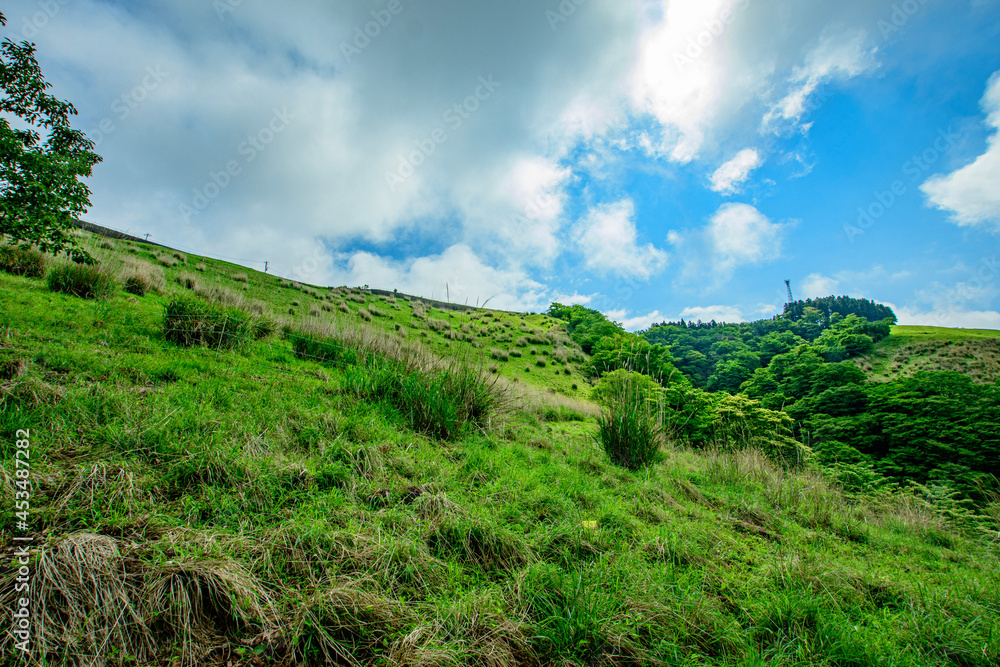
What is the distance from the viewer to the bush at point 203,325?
17.8ft

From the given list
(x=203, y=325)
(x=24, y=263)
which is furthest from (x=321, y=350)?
(x=24, y=263)

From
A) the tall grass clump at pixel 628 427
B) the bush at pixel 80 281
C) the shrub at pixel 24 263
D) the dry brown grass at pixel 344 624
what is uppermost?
the shrub at pixel 24 263

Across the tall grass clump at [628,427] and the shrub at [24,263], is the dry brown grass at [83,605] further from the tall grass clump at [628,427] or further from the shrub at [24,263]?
the shrub at [24,263]

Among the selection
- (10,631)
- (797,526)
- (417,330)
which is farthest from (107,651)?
(417,330)

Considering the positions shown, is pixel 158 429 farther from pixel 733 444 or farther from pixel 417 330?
pixel 417 330

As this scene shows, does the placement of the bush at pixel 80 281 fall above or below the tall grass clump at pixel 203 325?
above

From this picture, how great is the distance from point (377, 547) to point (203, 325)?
5.38 m

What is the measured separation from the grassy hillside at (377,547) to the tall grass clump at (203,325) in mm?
471

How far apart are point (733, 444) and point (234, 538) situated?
30.9ft

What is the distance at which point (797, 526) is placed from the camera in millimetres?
4051

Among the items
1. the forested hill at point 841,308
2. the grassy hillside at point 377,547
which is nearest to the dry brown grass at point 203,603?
the grassy hillside at point 377,547

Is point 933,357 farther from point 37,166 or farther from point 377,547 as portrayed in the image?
point 37,166

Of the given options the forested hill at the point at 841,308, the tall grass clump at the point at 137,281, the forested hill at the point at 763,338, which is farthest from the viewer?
the forested hill at the point at 841,308

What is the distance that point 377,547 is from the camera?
223cm
